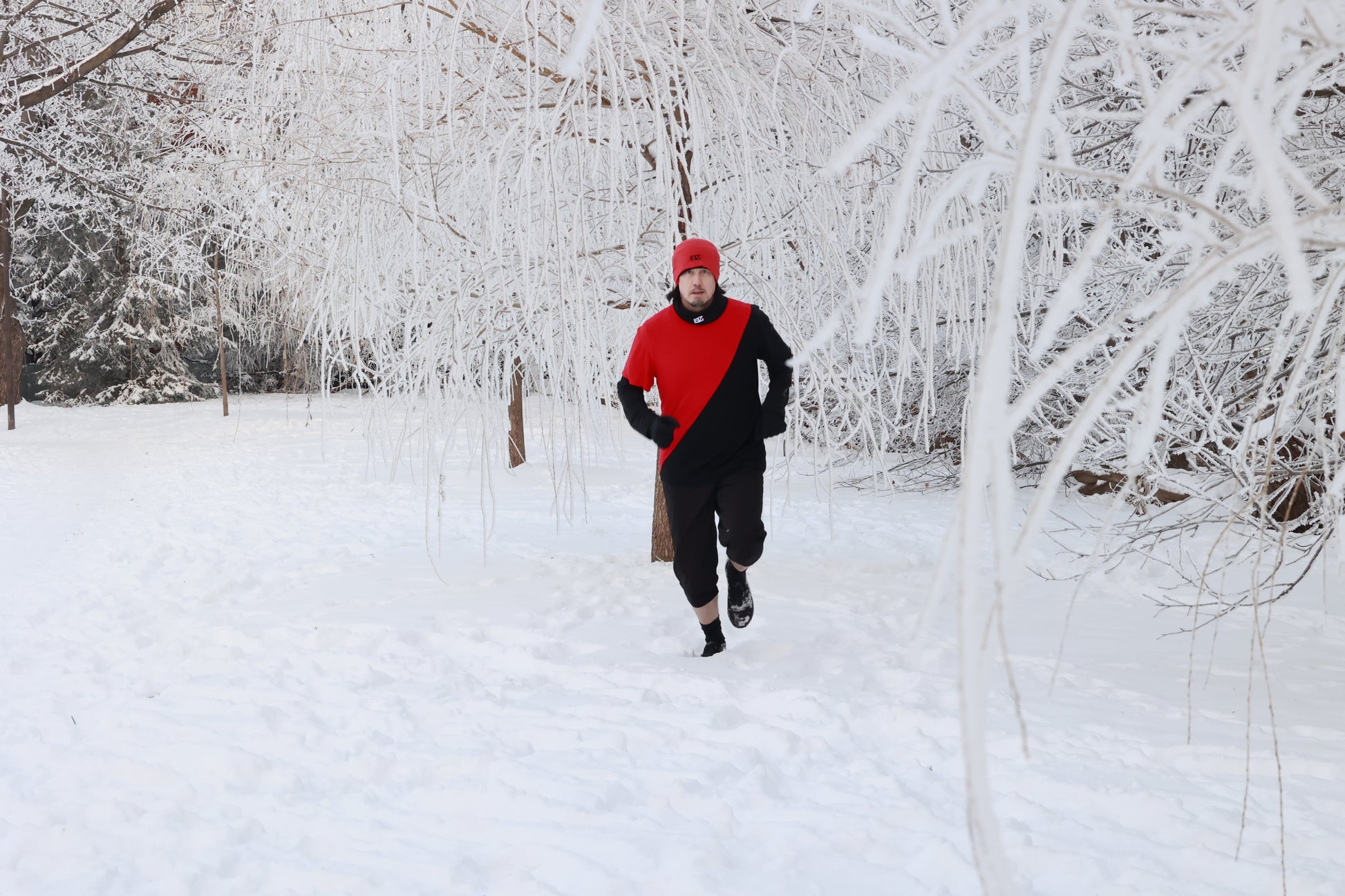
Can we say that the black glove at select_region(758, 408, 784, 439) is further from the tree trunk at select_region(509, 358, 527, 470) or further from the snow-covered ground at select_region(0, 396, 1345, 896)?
the tree trunk at select_region(509, 358, 527, 470)

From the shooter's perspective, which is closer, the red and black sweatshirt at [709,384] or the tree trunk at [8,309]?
the red and black sweatshirt at [709,384]

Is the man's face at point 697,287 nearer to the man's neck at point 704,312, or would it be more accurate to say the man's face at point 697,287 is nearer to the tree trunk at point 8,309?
the man's neck at point 704,312

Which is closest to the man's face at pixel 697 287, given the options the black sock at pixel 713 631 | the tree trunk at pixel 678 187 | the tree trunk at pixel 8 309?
the tree trunk at pixel 678 187

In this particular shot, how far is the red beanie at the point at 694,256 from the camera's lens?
3.04 m

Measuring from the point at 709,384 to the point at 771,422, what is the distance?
24 cm

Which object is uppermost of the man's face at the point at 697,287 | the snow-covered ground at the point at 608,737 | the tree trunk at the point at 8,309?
the tree trunk at the point at 8,309

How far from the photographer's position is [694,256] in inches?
120

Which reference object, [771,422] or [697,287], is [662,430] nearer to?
[771,422]

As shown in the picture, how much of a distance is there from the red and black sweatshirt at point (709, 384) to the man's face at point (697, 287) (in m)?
0.04

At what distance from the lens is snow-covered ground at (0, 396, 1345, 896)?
206 cm

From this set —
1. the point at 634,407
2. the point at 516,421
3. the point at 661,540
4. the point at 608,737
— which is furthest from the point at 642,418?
the point at 516,421

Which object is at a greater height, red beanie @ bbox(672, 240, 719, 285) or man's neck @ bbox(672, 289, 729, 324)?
red beanie @ bbox(672, 240, 719, 285)

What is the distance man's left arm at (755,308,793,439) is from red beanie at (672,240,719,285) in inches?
10.2

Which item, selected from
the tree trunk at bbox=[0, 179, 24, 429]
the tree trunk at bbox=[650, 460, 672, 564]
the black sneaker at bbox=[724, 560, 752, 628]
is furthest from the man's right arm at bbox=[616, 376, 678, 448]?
the tree trunk at bbox=[0, 179, 24, 429]
